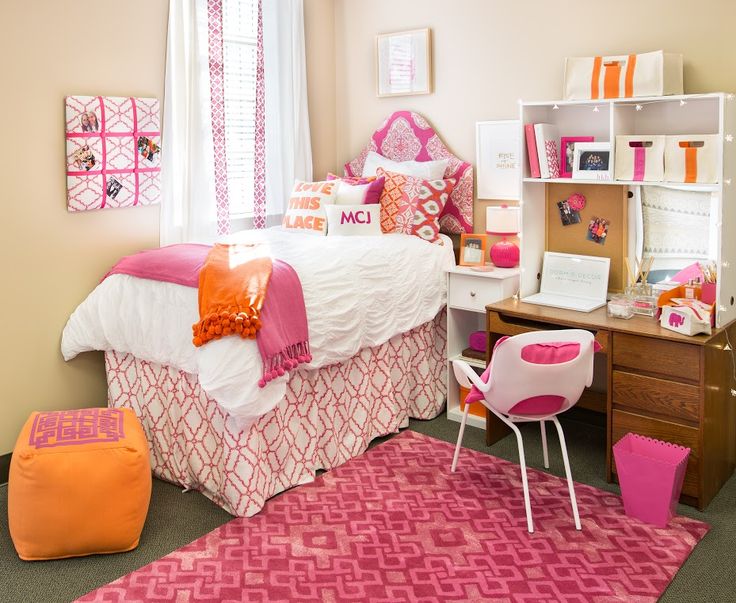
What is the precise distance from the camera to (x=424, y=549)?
271 centimetres

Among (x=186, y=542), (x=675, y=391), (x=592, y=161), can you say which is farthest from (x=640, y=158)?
(x=186, y=542)

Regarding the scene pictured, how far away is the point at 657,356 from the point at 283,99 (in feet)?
8.42

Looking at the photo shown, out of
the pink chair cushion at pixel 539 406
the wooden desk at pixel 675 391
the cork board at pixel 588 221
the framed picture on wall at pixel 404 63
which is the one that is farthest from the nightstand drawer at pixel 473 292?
the framed picture on wall at pixel 404 63

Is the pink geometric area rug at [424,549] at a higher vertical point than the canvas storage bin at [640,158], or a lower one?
lower

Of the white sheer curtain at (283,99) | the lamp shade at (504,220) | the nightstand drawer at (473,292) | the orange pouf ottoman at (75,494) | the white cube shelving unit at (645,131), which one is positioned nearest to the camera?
the orange pouf ottoman at (75,494)

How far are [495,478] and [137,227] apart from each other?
6.73 feet

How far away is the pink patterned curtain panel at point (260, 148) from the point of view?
434cm

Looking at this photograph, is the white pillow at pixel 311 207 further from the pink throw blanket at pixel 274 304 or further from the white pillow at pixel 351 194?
the pink throw blanket at pixel 274 304

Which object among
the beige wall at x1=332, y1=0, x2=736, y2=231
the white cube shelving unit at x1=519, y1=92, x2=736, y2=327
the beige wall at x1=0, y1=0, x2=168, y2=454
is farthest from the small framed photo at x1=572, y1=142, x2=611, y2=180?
the beige wall at x1=0, y1=0, x2=168, y2=454

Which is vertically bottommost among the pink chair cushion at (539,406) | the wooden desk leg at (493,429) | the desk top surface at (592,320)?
the wooden desk leg at (493,429)

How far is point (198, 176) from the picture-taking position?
4.05 meters

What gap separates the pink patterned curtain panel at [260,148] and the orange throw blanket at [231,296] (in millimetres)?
1333

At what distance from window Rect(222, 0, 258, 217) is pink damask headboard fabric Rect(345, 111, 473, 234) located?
686 millimetres

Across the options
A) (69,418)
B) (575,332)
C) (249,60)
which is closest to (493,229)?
(575,332)
